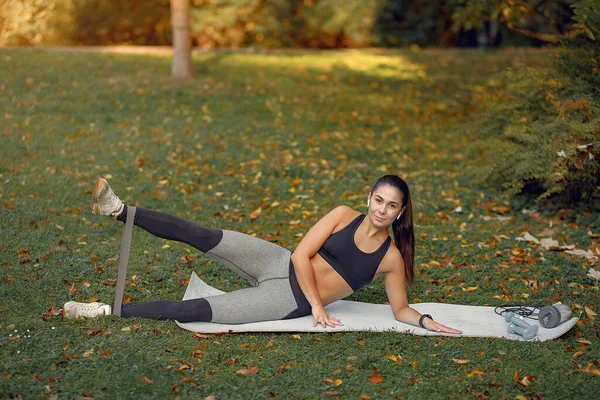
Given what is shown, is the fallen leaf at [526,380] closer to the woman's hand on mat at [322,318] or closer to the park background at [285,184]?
the park background at [285,184]

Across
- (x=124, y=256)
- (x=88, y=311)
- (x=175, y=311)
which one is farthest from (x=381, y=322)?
(x=88, y=311)

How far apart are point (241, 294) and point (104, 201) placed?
1022 millimetres

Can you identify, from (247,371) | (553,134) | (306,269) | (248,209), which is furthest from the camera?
(248,209)

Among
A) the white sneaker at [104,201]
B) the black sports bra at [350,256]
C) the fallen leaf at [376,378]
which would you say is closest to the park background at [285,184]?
the fallen leaf at [376,378]

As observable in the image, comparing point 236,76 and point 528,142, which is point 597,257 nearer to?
point 528,142

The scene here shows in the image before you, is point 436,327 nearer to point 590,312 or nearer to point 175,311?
point 590,312

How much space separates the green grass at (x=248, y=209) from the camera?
402cm

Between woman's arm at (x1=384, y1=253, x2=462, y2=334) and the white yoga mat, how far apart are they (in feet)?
0.14

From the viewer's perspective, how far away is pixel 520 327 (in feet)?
15.0

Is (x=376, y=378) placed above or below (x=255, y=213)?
above

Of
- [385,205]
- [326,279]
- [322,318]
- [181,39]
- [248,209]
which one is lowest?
[248,209]

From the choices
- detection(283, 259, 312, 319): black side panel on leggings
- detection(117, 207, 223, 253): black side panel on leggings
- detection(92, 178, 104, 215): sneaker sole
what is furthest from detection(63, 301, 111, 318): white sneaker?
detection(283, 259, 312, 319): black side panel on leggings

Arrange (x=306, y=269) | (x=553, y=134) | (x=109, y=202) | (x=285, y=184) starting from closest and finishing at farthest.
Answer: (x=109, y=202), (x=306, y=269), (x=553, y=134), (x=285, y=184)

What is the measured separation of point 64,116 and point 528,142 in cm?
603
